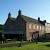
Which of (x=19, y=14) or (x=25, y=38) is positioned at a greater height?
(x=19, y=14)

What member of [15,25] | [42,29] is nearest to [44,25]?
[42,29]

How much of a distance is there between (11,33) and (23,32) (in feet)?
19.5

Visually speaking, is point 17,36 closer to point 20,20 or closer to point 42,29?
point 20,20

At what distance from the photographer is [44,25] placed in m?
83.3

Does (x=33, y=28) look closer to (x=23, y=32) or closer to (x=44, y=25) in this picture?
(x=23, y=32)

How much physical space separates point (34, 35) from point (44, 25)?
17170 millimetres

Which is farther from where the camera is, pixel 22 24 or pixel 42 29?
pixel 42 29

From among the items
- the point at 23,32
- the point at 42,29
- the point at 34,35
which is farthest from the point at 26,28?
the point at 42,29

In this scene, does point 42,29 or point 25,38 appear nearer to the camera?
point 25,38

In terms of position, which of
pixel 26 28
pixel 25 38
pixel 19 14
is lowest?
pixel 25 38

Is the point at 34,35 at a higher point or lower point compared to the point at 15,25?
lower

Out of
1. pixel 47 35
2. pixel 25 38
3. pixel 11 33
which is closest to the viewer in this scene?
pixel 25 38

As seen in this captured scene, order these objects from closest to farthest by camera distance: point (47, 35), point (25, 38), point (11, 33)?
point (25, 38), point (11, 33), point (47, 35)

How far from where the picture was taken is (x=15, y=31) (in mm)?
66312
